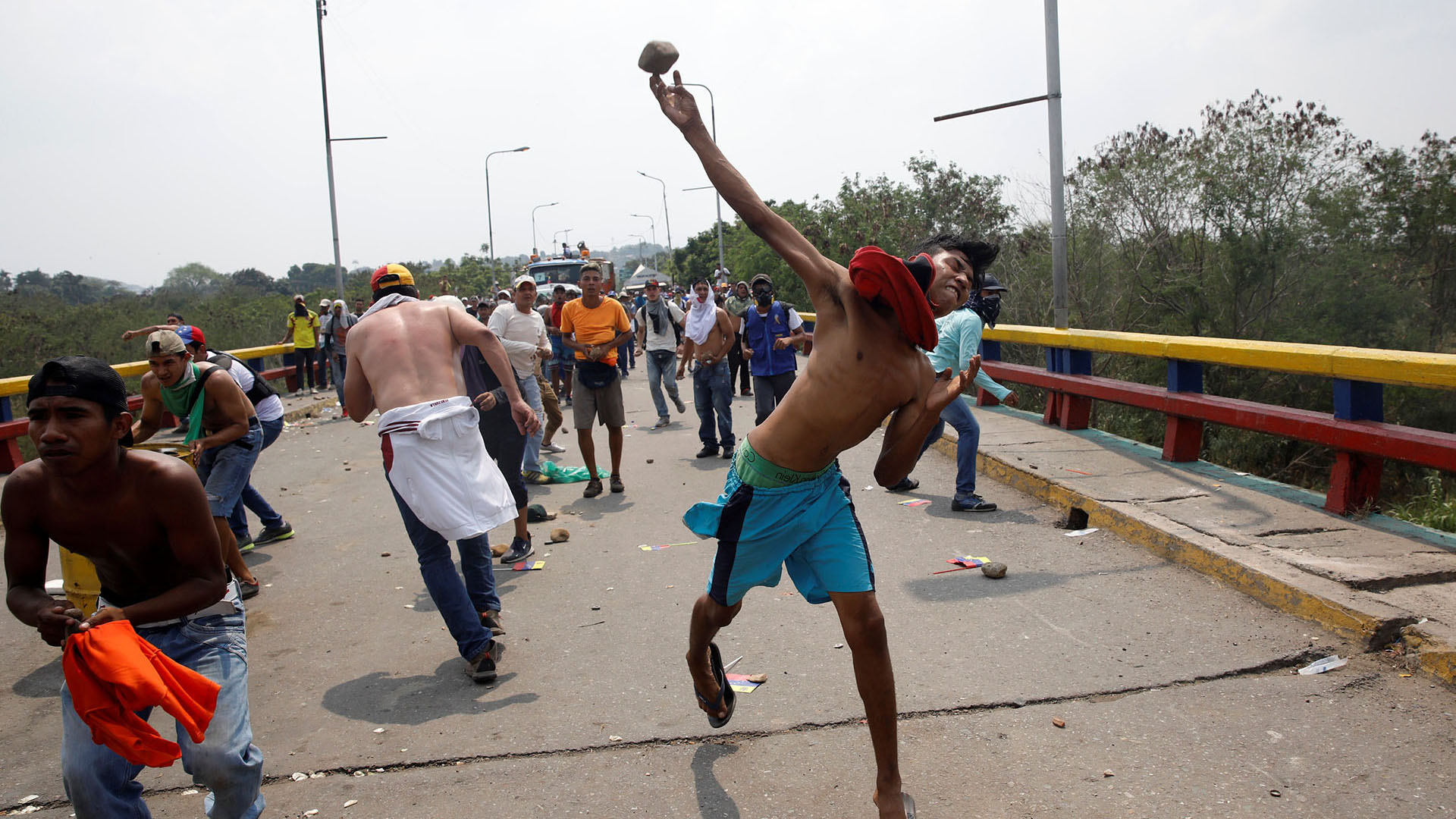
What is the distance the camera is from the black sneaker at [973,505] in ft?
22.6

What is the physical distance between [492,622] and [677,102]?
2683 mm

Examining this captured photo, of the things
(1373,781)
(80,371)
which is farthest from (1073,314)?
(80,371)

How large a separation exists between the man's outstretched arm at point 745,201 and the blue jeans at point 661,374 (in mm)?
8568

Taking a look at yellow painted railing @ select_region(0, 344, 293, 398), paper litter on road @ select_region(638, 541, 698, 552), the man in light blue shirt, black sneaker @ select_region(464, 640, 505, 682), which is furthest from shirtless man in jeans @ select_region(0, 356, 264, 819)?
the man in light blue shirt

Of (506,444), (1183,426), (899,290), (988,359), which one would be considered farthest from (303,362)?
(899,290)

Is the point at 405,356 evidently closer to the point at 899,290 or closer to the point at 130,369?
the point at 899,290

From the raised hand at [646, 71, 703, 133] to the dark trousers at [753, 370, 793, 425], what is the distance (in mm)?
5822

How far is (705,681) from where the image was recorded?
3457mm

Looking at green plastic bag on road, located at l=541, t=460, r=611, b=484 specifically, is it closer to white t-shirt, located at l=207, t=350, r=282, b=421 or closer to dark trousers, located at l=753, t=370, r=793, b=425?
dark trousers, located at l=753, t=370, r=793, b=425

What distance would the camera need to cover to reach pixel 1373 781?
120 inches

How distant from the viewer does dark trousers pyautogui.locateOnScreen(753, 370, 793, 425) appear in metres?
9.31

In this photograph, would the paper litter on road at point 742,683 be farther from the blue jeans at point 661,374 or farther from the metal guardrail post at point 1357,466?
the blue jeans at point 661,374

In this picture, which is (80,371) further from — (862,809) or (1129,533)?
(1129,533)

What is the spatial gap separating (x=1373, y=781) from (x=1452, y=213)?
912 inches
